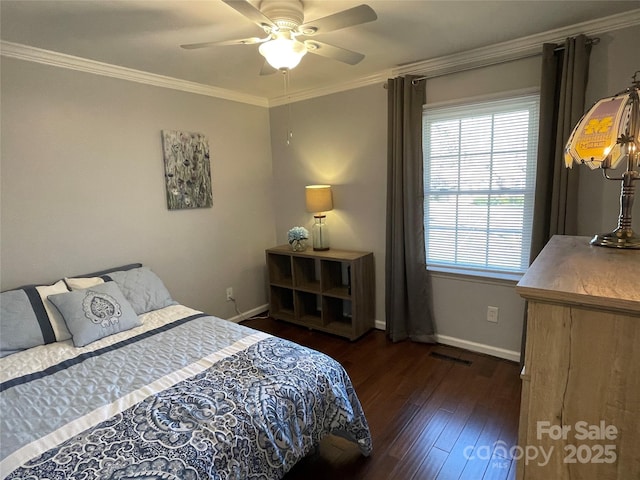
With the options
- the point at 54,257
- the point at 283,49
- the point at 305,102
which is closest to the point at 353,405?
the point at 283,49

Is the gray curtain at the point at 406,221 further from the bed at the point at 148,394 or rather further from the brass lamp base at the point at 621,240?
the brass lamp base at the point at 621,240

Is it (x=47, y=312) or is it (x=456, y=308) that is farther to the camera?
(x=456, y=308)

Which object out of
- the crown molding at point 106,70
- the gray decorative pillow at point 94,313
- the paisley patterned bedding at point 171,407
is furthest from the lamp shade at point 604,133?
the crown molding at point 106,70

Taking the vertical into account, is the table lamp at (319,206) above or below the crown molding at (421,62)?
below

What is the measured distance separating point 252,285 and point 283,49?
2.63m

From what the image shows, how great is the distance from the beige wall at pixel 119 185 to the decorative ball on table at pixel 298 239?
1.90 feet

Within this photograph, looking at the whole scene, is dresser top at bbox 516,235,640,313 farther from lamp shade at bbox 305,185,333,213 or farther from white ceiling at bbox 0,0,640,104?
lamp shade at bbox 305,185,333,213

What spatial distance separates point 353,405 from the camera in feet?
5.85

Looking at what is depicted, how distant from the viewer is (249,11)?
1432 millimetres

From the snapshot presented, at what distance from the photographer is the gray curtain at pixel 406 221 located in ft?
9.30

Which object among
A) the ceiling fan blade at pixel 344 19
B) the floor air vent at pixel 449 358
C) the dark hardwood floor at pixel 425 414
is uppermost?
the ceiling fan blade at pixel 344 19

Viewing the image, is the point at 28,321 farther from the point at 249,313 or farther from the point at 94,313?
the point at 249,313

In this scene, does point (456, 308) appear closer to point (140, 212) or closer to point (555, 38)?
point (555, 38)

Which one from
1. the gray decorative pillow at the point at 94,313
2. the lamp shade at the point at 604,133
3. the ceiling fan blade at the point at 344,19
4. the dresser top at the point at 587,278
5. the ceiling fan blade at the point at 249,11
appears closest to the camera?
the dresser top at the point at 587,278
